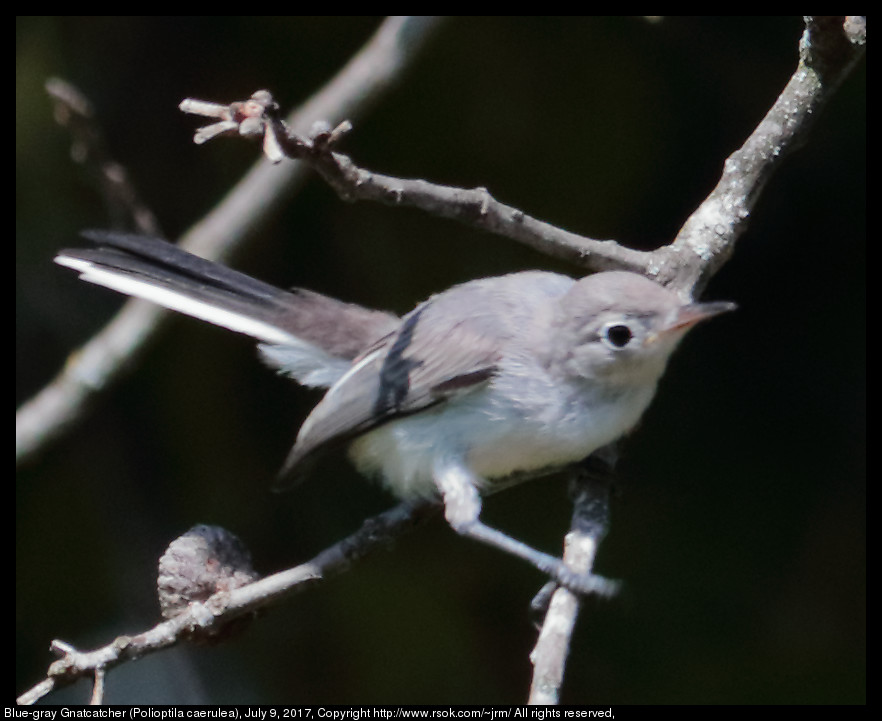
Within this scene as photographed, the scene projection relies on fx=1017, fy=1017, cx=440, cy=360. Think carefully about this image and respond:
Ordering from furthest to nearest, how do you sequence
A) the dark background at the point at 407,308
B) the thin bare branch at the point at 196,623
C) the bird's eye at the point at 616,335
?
1. the dark background at the point at 407,308
2. the bird's eye at the point at 616,335
3. the thin bare branch at the point at 196,623

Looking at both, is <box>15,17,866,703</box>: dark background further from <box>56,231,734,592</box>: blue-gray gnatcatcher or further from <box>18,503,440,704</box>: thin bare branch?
<box>18,503,440,704</box>: thin bare branch

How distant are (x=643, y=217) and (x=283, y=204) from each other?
3.98 ft

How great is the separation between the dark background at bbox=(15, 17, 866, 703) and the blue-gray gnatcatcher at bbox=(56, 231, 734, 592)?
569 millimetres

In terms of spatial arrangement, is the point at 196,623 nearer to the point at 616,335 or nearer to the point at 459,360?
the point at 459,360

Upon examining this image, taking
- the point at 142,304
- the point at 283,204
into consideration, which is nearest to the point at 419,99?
the point at 283,204

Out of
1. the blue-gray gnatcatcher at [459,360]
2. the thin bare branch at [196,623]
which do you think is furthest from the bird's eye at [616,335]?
the thin bare branch at [196,623]

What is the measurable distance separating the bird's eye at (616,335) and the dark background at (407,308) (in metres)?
0.92

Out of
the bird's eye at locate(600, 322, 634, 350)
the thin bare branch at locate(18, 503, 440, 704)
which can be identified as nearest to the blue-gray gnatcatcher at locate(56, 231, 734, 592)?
the bird's eye at locate(600, 322, 634, 350)

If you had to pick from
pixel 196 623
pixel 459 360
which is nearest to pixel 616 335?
pixel 459 360

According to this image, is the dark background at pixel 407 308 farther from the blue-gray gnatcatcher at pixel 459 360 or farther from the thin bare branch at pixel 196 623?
the thin bare branch at pixel 196 623

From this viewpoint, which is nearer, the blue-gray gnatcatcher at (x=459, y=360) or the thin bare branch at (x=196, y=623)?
the thin bare branch at (x=196, y=623)

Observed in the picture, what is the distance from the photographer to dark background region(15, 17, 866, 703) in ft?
10.4

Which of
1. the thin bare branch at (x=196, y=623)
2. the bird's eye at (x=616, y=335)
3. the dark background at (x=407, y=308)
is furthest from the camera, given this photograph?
the dark background at (x=407, y=308)

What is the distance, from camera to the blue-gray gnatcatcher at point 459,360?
2.46 meters
